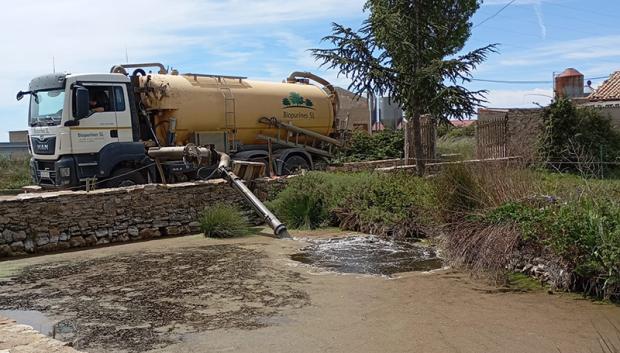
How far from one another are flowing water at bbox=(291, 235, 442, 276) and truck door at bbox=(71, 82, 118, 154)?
18.0 ft

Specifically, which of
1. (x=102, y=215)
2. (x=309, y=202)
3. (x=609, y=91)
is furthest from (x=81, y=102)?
(x=609, y=91)

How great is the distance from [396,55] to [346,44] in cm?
120

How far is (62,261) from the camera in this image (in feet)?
34.1

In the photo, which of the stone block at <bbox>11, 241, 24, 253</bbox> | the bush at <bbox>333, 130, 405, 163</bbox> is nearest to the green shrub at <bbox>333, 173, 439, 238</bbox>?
the stone block at <bbox>11, 241, 24, 253</bbox>

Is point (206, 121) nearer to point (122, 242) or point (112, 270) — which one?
point (122, 242)

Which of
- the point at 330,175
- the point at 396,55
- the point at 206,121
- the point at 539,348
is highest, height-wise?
the point at 396,55

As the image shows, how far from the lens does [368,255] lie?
10.4 m

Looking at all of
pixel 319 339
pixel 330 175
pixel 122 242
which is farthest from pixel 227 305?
pixel 330 175

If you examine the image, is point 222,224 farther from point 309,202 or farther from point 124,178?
point 124,178

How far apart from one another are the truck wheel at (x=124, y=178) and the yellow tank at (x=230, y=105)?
159 centimetres

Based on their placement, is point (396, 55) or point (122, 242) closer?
Result: point (122, 242)

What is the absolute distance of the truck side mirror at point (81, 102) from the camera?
13273mm

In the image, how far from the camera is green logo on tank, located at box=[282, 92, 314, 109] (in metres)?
17.9

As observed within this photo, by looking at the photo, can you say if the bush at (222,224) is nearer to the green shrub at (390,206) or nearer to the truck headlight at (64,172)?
the green shrub at (390,206)
